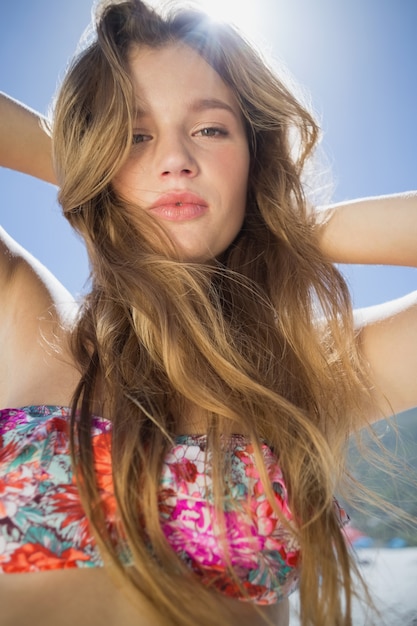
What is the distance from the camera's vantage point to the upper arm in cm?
162

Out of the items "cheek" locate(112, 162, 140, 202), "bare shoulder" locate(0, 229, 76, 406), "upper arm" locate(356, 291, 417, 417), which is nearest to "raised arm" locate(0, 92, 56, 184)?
"bare shoulder" locate(0, 229, 76, 406)

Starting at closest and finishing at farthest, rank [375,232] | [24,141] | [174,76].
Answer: [174,76] → [375,232] → [24,141]

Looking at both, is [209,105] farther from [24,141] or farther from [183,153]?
[24,141]

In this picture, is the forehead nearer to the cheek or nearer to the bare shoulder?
the cheek

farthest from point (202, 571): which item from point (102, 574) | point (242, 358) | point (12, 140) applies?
point (12, 140)

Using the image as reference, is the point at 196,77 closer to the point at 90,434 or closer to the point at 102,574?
the point at 90,434

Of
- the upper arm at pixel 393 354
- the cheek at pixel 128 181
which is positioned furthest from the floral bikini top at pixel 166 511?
the cheek at pixel 128 181

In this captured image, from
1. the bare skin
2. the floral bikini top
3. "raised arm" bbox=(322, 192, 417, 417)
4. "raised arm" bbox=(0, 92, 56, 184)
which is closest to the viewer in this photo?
the floral bikini top

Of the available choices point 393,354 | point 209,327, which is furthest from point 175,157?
point 393,354

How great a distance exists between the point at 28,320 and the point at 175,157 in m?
0.59

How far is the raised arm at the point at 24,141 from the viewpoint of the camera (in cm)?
185

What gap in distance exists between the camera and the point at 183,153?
5.07 feet

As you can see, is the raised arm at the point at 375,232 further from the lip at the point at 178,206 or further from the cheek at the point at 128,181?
the cheek at the point at 128,181

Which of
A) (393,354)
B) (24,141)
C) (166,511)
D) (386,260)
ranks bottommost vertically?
(166,511)
